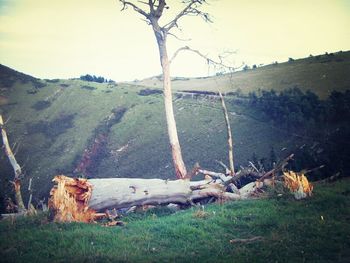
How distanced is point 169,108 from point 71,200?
10.2m

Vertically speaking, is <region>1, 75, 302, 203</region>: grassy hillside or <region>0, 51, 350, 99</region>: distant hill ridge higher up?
<region>0, 51, 350, 99</region>: distant hill ridge

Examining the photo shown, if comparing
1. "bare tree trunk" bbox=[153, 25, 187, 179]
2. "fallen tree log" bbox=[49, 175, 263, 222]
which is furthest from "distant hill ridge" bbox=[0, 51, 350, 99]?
"fallen tree log" bbox=[49, 175, 263, 222]

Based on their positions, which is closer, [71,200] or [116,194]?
[71,200]

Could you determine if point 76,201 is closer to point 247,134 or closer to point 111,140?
point 247,134

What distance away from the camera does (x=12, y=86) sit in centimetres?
6856

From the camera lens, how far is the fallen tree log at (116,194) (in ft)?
37.3

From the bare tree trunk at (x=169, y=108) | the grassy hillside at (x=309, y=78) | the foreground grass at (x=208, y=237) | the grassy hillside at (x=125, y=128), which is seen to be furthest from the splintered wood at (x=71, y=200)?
the grassy hillside at (x=309, y=78)

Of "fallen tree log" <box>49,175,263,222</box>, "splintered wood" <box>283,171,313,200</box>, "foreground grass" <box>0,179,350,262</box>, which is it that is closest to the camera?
"foreground grass" <box>0,179,350,262</box>

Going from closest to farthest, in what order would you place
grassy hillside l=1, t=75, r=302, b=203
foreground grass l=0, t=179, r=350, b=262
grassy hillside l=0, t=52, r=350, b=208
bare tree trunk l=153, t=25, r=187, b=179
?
1. foreground grass l=0, t=179, r=350, b=262
2. bare tree trunk l=153, t=25, r=187, b=179
3. grassy hillside l=0, t=52, r=350, b=208
4. grassy hillside l=1, t=75, r=302, b=203

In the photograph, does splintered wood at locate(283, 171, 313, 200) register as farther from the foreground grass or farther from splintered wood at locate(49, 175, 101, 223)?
splintered wood at locate(49, 175, 101, 223)

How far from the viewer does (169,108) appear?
20.3 m

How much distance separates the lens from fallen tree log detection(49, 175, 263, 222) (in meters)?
11.4

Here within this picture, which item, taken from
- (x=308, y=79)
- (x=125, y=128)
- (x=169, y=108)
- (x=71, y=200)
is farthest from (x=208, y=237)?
(x=125, y=128)

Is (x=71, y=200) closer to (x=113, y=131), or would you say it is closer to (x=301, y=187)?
(x=301, y=187)
